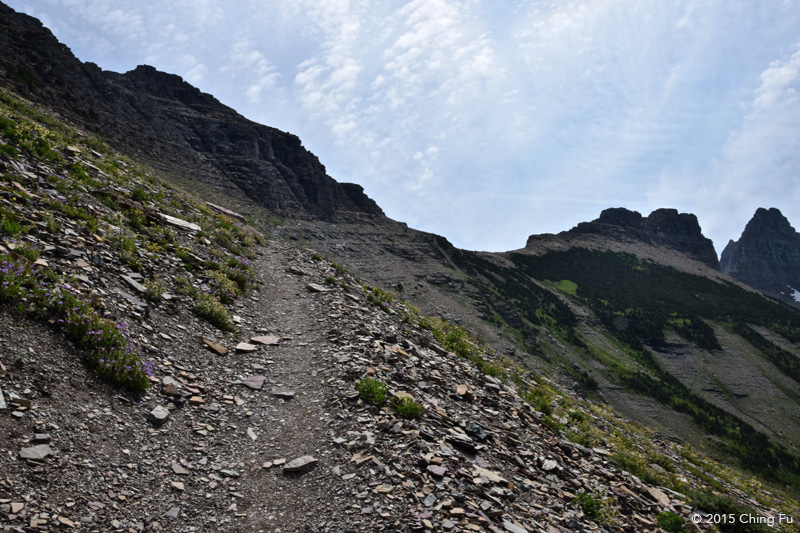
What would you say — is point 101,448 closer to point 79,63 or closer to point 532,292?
point 79,63

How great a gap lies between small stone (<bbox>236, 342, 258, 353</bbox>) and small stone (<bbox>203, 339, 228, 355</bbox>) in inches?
20.5

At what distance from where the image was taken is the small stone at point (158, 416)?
7.62 meters

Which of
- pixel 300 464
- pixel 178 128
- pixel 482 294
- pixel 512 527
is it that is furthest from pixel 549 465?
pixel 178 128

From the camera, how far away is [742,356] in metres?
135

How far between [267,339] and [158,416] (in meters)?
6.04

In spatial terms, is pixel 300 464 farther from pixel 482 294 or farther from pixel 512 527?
pixel 482 294

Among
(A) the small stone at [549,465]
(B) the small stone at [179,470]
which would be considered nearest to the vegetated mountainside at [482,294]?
(A) the small stone at [549,465]

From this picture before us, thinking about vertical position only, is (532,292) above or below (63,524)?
above

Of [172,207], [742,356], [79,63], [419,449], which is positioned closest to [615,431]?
[419,449]

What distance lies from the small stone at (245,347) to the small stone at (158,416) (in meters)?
4.32

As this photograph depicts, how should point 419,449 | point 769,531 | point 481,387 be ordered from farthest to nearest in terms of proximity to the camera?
1. point 481,387
2. point 769,531
3. point 419,449

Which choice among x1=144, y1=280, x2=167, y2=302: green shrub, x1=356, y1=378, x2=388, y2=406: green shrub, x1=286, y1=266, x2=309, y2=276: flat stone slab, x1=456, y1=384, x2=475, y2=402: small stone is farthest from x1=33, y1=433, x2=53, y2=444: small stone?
x1=286, y1=266, x2=309, y2=276: flat stone slab

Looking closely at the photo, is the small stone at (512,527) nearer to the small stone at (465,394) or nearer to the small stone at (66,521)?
the small stone at (465,394)

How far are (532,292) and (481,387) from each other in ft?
515
